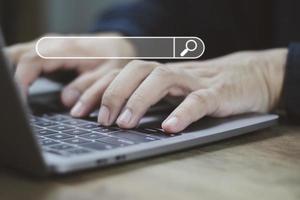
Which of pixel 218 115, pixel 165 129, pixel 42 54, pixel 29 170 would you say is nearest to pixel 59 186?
pixel 29 170

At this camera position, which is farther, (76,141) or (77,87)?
(77,87)

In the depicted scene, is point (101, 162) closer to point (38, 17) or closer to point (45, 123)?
point (45, 123)

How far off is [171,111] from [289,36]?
41 centimetres

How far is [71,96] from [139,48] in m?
0.13

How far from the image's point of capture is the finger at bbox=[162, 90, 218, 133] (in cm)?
60

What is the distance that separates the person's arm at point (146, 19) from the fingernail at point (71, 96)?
11.1 inches

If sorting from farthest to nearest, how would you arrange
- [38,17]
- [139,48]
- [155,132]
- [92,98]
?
[38,17], [139,48], [92,98], [155,132]

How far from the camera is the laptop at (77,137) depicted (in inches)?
17.2

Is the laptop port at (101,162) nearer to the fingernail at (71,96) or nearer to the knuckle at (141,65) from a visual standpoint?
the knuckle at (141,65)

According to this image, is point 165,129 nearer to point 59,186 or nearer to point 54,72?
point 59,186

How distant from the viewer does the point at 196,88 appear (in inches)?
26.9

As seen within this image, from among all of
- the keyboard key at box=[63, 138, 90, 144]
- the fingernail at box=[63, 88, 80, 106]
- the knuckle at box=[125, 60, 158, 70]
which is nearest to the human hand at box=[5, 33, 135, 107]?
the fingernail at box=[63, 88, 80, 106]

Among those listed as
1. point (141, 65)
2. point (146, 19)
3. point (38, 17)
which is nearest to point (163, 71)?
point (141, 65)

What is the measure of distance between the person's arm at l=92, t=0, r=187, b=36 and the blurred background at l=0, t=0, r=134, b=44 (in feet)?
3.05
